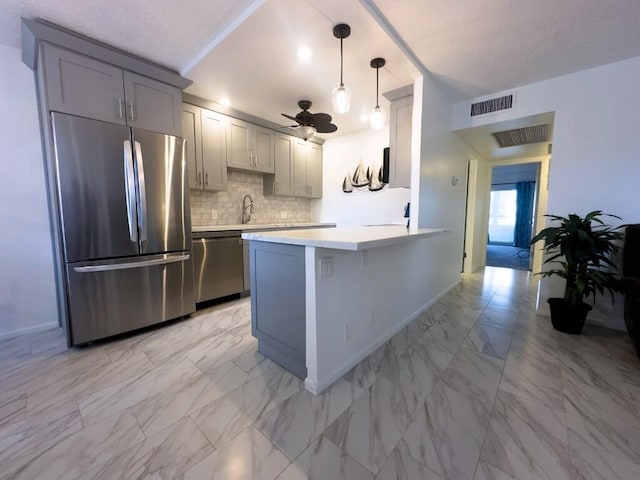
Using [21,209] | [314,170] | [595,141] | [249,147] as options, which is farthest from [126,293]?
[595,141]

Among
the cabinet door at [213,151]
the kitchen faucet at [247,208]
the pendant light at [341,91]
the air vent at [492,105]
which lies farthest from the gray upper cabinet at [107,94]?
the air vent at [492,105]

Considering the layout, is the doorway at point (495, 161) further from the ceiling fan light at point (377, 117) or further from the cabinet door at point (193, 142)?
the cabinet door at point (193, 142)

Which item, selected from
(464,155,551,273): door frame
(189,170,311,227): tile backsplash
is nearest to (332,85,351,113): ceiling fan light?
(189,170,311,227): tile backsplash

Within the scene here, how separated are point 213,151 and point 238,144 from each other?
1.29 ft

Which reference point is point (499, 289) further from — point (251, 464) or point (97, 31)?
point (97, 31)

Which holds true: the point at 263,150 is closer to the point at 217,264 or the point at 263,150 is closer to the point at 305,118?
the point at 305,118

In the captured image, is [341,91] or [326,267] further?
[341,91]

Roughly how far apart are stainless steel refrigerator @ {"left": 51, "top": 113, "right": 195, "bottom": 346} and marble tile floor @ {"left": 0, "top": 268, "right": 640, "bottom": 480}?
1.04 feet

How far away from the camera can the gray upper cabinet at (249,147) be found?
11.1 feet

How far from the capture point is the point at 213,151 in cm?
321

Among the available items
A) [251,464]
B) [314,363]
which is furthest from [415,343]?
[251,464]

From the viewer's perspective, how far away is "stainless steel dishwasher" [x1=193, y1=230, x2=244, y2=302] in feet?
9.30

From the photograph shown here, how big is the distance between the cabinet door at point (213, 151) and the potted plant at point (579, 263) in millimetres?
3500

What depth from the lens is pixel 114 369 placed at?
181 centimetres
